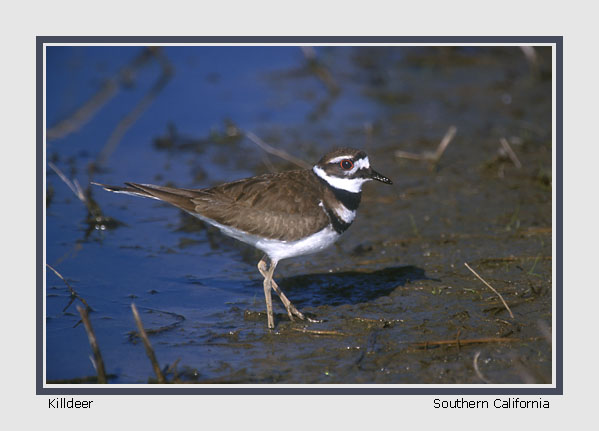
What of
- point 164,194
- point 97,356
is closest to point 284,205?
point 164,194

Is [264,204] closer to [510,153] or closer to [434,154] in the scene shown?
[434,154]

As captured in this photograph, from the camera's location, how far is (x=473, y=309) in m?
7.50

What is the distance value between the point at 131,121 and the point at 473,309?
7.35m

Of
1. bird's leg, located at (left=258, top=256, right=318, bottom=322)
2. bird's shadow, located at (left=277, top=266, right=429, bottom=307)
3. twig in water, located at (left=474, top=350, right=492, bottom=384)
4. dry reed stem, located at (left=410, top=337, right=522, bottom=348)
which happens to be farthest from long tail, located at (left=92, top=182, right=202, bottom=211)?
twig in water, located at (left=474, top=350, right=492, bottom=384)

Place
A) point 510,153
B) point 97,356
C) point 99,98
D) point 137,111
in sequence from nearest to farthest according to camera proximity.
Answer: point 97,356 < point 510,153 < point 137,111 < point 99,98

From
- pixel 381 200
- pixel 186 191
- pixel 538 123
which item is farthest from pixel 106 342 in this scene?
pixel 538 123

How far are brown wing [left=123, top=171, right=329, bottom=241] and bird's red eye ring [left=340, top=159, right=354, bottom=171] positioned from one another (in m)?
0.31

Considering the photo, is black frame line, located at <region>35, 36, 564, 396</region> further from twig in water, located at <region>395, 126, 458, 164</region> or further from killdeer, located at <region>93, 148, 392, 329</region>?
twig in water, located at <region>395, 126, 458, 164</region>

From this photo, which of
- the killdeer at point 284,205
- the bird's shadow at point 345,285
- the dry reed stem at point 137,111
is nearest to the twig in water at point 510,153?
the bird's shadow at point 345,285

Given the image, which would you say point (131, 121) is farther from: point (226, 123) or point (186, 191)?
point (186, 191)

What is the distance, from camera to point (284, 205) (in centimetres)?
741

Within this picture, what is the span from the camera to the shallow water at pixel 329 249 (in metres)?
6.79

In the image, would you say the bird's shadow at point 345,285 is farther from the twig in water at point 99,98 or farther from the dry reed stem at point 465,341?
the twig in water at point 99,98
